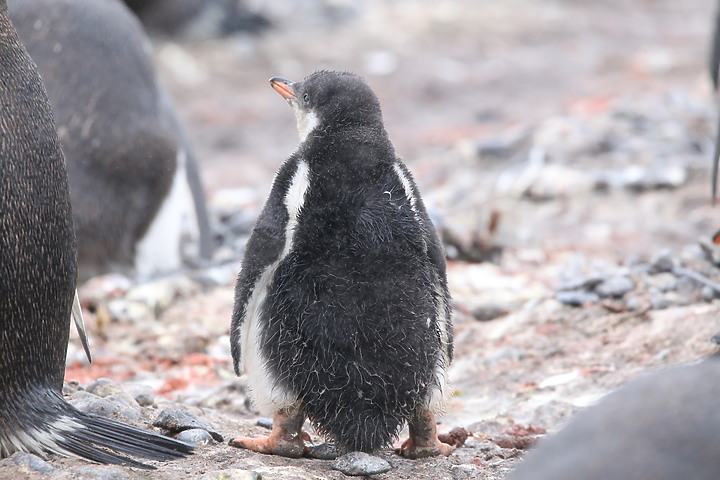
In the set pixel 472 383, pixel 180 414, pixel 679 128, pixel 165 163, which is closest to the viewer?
pixel 180 414

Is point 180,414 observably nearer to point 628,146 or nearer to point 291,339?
point 291,339

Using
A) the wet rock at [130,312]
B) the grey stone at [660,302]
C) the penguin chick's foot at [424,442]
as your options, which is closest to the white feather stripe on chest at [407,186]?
the penguin chick's foot at [424,442]

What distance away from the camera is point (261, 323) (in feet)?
10.3

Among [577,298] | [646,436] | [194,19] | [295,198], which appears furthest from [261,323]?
[194,19]

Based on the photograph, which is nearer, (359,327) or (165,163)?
(359,327)

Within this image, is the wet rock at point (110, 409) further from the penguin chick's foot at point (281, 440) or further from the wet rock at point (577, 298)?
the wet rock at point (577, 298)

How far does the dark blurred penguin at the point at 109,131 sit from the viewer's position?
5766 millimetres

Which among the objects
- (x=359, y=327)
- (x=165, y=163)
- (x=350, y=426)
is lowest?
(x=350, y=426)

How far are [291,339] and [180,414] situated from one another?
479 millimetres

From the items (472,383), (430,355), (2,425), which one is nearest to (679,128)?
(472,383)

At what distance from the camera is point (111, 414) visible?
3.29m

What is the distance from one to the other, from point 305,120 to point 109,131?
2.76 m

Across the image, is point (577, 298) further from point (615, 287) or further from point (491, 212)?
point (491, 212)

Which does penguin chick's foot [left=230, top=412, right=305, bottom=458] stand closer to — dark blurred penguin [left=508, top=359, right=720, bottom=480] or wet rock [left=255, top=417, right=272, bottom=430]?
wet rock [left=255, top=417, right=272, bottom=430]
